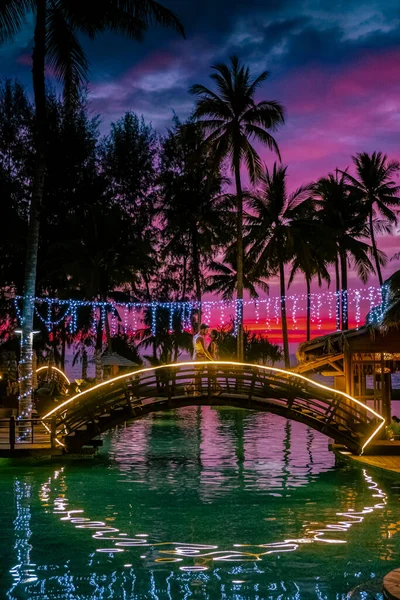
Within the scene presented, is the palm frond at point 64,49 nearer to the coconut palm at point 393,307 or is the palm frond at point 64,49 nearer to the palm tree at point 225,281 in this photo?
the coconut palm at point 393,307

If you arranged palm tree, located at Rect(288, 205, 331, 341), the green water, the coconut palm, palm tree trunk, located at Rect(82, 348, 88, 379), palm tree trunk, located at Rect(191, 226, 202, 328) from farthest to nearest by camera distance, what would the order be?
palm tree trunk, located at Rect(191, 226, 202, 328), palm tree trunk, located at Rect(82, 348, 88, 379), palm tree, located at Rect(288, 205, 331, 341), the coconut palm, the green water

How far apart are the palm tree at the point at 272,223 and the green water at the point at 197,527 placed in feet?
88.8

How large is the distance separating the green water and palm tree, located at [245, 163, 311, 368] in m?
27.1

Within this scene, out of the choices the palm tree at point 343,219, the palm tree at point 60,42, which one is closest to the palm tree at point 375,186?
the palm tree at point 343,219

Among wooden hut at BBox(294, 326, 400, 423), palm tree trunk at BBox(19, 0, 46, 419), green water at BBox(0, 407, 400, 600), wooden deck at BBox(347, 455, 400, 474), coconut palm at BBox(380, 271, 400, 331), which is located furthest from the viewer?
palm tree trunk at BBox(19, 0, 46, 419)

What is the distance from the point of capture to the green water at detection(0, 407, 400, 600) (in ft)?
34.2

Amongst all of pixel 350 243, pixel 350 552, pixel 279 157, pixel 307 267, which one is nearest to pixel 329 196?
pixel 350 243

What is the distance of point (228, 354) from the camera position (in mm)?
62719

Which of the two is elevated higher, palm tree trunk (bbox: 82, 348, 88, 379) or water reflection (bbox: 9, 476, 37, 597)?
palm tree trunk (bbox: 82, 348, 88, 379)

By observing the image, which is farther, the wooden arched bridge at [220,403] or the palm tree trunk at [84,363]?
the palm tree trunk at [84,363]

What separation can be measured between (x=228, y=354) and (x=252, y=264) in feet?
35.5

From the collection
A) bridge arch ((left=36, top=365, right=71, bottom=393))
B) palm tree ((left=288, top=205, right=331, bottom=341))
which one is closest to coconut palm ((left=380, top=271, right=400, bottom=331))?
bridge arch ((left=36, top=365, right=71, bottom=393))

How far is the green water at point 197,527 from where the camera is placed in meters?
10.4

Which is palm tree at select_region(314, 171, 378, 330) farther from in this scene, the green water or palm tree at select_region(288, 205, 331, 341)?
the green water
